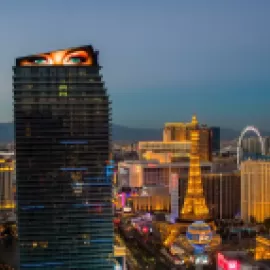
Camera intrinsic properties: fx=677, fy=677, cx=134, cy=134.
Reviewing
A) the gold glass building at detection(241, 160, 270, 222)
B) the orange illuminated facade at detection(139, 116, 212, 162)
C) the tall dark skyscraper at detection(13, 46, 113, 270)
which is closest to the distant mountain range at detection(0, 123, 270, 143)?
the orange illuminated facade at detection(139, 116, 212, 162)

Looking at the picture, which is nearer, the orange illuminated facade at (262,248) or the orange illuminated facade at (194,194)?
the orange illuminated facade at (262,248)

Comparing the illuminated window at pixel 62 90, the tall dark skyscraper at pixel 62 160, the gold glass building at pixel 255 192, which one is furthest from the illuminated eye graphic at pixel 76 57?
the gold glass building at pixel 255 192

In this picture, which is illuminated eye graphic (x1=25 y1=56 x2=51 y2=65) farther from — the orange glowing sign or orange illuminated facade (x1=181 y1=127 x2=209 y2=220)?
orange illuminated facade (x1=181 y1=127 x2=209 y2=220)

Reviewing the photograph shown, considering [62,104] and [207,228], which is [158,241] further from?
[62,104]

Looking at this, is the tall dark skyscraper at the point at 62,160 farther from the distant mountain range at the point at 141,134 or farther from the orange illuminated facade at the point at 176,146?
the distant mountain range at the point at 141,134

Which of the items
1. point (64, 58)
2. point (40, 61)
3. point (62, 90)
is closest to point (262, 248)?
point (62, 90)

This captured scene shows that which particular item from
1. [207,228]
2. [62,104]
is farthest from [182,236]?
[62,104]

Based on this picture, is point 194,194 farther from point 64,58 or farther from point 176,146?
point 176,146
